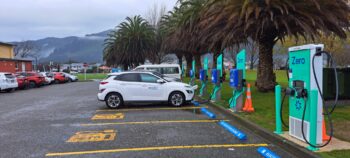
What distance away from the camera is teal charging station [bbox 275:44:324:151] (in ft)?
21.6

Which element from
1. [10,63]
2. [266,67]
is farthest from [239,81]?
[10,63]

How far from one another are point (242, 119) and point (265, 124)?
1074 mm

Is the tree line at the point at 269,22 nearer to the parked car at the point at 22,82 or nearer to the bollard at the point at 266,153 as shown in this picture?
the bollard at the point at 266,153

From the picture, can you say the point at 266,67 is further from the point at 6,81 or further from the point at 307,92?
the point at 6,81

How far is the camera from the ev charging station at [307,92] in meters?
6.57

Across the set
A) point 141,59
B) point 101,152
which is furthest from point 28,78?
point 101,152

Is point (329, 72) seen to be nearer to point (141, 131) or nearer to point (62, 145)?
point (141, 131)

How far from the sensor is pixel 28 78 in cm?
3344

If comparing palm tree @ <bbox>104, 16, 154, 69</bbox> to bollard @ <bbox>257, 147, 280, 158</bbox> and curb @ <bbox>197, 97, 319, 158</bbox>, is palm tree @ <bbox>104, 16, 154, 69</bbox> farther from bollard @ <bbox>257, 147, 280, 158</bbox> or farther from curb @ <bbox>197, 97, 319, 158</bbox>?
bollard @ <bbox>257, 147, 280, 158</bbox>

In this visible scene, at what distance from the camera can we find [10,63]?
46844mm

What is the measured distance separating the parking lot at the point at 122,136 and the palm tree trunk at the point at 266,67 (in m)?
5.88

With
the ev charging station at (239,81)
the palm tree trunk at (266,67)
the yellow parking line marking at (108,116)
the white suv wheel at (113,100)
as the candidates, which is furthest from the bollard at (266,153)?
the palm tree trunk at (266,67)

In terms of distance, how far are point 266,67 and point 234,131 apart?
949 cm

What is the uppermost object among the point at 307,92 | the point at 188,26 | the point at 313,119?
the point at 188,26
